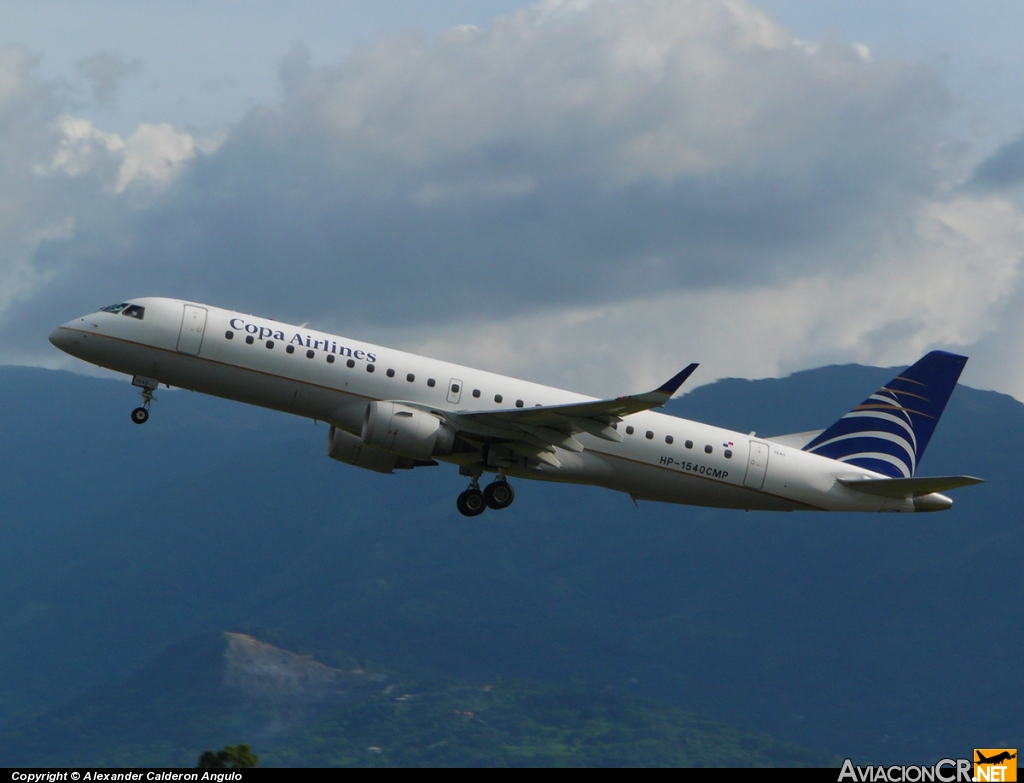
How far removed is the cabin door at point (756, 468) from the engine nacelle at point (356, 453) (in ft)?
41.8

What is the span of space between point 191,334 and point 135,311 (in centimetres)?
229

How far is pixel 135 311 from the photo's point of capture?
43.4 meters

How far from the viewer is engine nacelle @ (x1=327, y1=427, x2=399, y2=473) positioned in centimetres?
4575

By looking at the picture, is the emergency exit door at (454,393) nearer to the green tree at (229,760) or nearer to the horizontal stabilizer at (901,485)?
the green tree at (229,760)

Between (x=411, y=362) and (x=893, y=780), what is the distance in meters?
22.0

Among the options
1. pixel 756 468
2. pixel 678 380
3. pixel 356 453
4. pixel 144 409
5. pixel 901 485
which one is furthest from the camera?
pixel 756 468

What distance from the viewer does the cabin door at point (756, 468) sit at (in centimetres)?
4728

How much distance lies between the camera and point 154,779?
2811cm

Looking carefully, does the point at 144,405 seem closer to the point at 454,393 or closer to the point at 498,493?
the point at 454,393

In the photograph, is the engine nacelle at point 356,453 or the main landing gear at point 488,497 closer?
the main landing gear at point 488,497

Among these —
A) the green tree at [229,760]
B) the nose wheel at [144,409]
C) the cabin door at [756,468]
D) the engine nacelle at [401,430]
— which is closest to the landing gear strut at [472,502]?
the engine nacelle at [401,430]

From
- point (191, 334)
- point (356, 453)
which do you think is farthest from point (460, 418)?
A: point (191, 334)

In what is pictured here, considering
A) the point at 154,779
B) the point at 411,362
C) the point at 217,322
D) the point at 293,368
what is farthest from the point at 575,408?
the point at 154,779

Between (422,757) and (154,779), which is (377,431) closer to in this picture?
(154,779)
